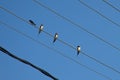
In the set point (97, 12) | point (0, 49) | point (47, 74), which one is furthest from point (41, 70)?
point (97, 12)

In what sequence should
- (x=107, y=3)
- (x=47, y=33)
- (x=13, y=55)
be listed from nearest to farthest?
(x=13, y=55) → (x=107, y=3) → (x=47, y=33)

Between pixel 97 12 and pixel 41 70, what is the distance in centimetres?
211

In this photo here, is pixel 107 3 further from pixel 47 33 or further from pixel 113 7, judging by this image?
pixel 47 33

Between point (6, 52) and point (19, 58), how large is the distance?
332mm

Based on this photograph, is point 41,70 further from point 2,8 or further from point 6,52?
point 2,8

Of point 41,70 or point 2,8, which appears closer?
point 41,70

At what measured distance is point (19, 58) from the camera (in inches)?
520

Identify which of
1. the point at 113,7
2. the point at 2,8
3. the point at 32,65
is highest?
the point at 113,7

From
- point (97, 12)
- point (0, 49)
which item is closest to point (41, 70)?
point (0, 49)

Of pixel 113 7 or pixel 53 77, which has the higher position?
pixel 113 7

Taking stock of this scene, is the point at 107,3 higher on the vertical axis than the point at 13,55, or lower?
higher

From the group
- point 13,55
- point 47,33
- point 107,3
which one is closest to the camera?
point 13,55

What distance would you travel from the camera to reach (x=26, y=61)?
13.3m

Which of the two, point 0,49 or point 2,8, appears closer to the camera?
point 0,49
